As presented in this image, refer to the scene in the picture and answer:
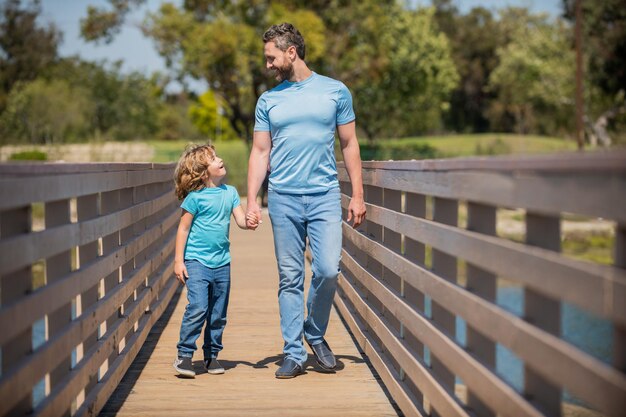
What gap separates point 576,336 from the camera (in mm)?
31391

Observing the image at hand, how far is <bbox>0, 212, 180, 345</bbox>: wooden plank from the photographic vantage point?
3.57 metres

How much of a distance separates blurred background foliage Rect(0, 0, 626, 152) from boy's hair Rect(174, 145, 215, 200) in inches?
1105

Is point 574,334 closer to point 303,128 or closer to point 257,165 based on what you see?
point 257,165

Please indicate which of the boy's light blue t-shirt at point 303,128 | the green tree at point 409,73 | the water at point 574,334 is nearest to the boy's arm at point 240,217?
the boy's light blue t-shirt at point 303,128

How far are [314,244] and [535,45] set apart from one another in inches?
2810

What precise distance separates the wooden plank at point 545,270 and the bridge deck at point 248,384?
1.52 metres

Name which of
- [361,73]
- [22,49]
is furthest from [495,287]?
[22,49]

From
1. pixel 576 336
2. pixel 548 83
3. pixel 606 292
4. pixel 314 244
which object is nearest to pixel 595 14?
pixel 548 83

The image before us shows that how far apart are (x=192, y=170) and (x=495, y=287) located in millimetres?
2907

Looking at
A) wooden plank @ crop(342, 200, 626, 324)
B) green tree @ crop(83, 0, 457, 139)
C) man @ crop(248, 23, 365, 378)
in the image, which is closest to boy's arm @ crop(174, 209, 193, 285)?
man @ crop(248, 23, 365, 378)

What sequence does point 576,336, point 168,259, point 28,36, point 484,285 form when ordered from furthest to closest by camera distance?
1. point 28,36
2. point 576,336
3. point 168,259
4. point 484,285

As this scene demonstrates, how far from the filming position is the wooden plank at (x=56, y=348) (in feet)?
11.7

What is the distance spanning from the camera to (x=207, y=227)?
6.34m

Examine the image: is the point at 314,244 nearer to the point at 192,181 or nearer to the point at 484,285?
the point at 192,181
